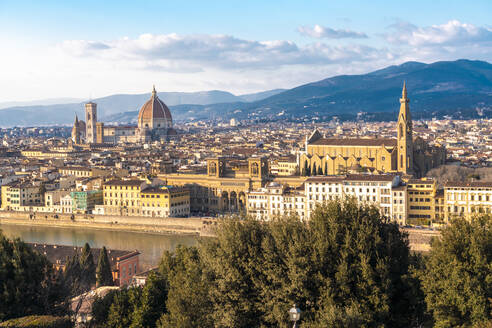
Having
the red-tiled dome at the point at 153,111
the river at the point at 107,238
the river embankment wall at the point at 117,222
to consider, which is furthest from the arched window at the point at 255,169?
the red-tiled dome at the point at 153,111

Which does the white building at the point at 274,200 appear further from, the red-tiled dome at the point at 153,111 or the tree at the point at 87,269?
the red-tiled dome at the point at 153,111

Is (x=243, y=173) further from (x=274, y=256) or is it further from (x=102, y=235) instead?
(x=274, y=256)

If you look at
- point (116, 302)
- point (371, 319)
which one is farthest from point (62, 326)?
point (371, 319)

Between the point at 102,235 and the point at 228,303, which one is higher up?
the point at 228,303

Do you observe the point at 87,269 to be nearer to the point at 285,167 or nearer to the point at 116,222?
the point at 116,222

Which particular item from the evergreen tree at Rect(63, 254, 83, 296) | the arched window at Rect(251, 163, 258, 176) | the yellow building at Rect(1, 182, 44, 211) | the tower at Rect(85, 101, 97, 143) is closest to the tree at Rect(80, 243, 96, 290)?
the evergreen tree at Rect(63, 254, 83, 296)

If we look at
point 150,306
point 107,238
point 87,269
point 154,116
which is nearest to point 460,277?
point 150,306
